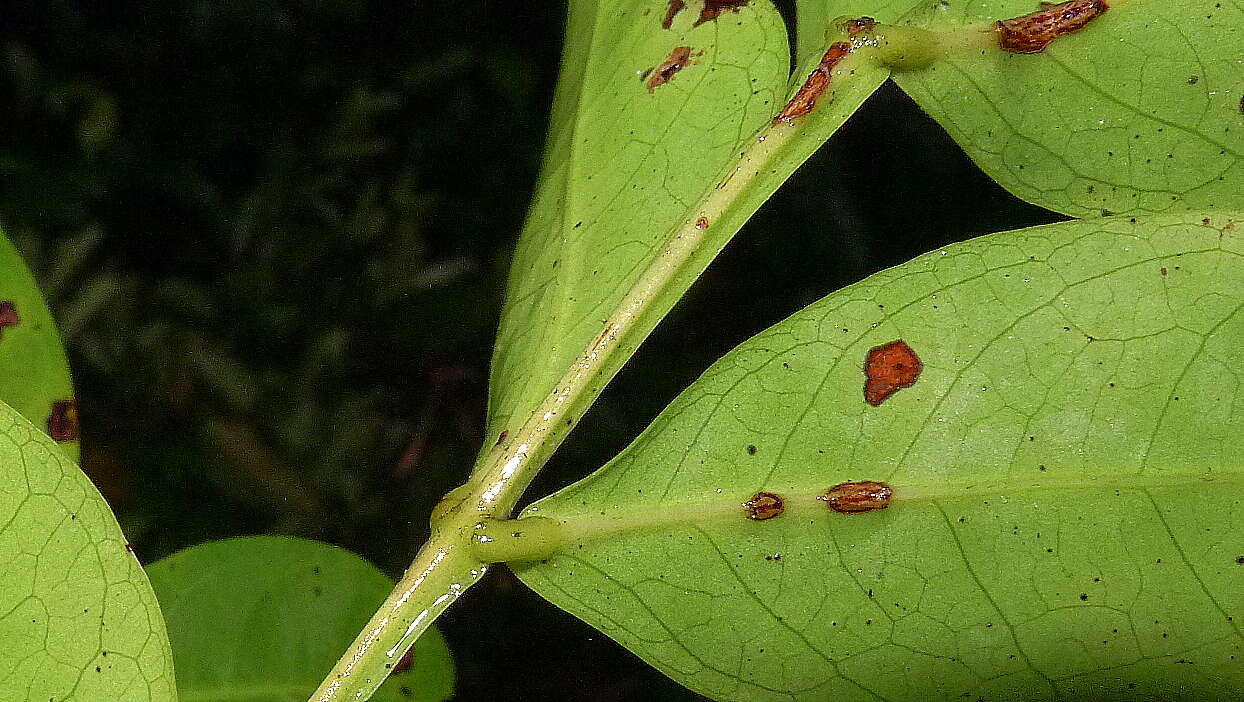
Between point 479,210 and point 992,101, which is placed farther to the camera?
point 479,210

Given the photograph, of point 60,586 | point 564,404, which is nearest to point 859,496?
point 564,404

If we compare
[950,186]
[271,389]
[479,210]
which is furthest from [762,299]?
[271,389]

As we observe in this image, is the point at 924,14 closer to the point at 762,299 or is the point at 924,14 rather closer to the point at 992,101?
the point at 992,101

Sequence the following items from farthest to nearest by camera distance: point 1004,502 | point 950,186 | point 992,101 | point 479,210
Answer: point 479,210 < point 950,186 < point 992,101 < point 1004,502

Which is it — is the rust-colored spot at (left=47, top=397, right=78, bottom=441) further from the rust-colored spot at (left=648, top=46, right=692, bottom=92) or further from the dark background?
the dark background

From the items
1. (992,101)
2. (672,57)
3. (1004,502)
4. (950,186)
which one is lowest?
(1004,502)

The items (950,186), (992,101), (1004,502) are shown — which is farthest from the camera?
(950,186)

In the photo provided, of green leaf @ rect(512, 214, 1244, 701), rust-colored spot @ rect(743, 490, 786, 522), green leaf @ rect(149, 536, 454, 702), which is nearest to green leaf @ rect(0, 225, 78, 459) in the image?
green leaf @ rect(149, 536, 454, 702)

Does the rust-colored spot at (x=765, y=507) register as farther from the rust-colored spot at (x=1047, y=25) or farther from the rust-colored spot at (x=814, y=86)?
the rust-colored spot at (x=1047, y=25)
